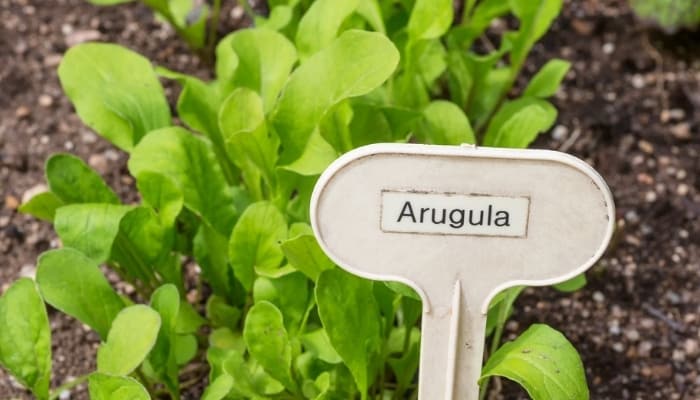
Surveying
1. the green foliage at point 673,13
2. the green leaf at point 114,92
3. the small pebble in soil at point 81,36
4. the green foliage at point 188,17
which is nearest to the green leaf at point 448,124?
the green leaf at point 114,92

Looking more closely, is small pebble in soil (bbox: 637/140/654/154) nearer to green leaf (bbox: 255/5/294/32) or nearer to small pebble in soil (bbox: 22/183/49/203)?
green leaf (bbox: 255/5/294/32)

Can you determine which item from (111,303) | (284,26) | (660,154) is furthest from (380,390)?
(660,154)

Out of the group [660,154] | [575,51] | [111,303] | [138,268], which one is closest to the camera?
[111,303]

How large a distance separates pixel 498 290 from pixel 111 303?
52cm

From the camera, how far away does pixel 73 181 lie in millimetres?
1379

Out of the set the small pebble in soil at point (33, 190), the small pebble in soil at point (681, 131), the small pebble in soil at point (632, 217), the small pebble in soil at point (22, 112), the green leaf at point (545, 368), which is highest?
the green leaf at point (545, 368)

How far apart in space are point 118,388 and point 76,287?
20 centimetres

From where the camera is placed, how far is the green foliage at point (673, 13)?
1.95m

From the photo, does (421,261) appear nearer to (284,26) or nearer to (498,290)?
(498,290)

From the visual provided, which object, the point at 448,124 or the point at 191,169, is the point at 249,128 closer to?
the point at 191,169

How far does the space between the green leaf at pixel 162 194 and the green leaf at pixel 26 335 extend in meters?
0.19

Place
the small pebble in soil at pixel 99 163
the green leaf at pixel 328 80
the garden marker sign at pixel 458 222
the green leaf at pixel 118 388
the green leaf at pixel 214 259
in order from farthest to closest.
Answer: the small pebble in soil at pixel 99 163 → the green leaf at pixel 214 259 → the green leaf at pixel 328 80 → the green leaf at pixel 118 388 → the garden marker sign at pixel 458 222

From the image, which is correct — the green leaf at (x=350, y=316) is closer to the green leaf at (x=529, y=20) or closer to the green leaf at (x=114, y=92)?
the green leaf at (x=114, y=92)

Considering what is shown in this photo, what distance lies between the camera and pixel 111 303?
1.32 meters
